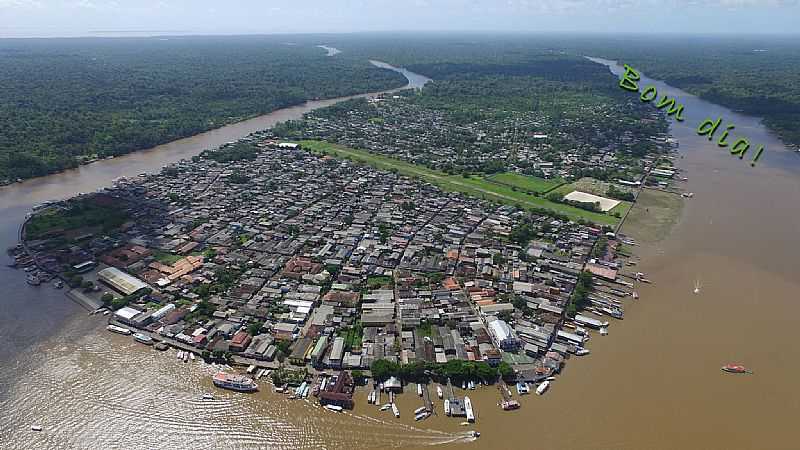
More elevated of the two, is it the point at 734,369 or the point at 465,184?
the point at 734,369

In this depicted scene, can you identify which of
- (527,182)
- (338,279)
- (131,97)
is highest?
(338,279)

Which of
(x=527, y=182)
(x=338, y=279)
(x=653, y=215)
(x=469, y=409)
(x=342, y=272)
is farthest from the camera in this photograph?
(x=527, y=182)

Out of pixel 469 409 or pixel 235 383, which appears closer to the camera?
pixel 469 409

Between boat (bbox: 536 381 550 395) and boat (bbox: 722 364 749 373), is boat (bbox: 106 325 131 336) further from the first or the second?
boat (bbox: 722 364 749 373)

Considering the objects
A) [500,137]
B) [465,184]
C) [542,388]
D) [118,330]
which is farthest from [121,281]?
[500,137]

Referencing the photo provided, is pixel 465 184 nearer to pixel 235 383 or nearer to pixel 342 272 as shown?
pixel 342 272

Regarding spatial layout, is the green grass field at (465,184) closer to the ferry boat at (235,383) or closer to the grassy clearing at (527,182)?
the grassy clearing at (527,182)

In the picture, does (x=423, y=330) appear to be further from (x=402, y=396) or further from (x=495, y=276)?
(x=495, y=276)
